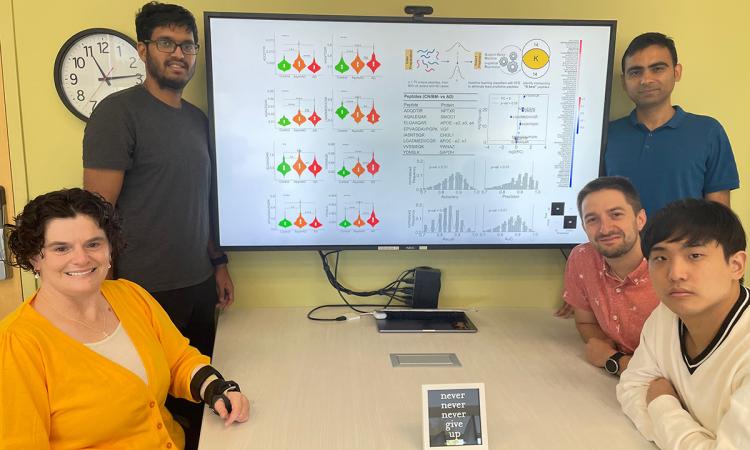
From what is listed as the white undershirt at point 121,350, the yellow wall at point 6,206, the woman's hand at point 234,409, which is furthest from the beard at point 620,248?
the yellow wall at point 6,206

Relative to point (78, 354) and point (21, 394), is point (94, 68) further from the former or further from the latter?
point (21, 394)

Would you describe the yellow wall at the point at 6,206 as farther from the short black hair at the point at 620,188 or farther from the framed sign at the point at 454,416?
the short black hair at the point at 620,188

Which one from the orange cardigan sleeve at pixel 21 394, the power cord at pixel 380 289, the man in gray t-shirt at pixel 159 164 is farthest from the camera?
the power cord at pixel 380 289

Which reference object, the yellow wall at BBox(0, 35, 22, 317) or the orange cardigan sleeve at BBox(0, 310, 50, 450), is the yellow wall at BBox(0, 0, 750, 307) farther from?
the orange cardigan sleeve at BBox(0, 310, 50, 450)

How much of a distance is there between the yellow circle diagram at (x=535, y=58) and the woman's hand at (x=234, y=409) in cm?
156

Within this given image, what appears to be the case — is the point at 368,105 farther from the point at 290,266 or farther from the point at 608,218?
the point at 608,218

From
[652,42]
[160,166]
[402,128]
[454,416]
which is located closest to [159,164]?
[160,166]

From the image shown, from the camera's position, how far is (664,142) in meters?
2.12

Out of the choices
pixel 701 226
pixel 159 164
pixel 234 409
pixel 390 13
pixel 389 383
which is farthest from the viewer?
pixel 390 13

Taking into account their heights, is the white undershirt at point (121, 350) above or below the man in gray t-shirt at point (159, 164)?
below

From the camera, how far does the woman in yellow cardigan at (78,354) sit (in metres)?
1.16

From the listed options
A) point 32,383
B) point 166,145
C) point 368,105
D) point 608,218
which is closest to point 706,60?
point 608,218

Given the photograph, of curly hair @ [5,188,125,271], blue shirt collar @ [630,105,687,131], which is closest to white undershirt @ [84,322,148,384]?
curly hair @ [5,188,125,271]

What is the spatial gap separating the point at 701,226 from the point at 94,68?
2042 millimetres
